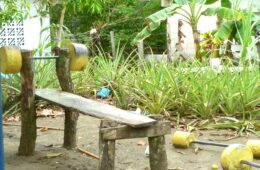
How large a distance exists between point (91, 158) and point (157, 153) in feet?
3.83

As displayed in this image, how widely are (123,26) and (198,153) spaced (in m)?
10.5

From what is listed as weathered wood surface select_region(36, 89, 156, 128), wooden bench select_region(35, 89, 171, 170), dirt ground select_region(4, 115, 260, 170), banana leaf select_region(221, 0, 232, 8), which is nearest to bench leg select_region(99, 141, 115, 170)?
wooden bench select_region(35, 89, 171, 170)

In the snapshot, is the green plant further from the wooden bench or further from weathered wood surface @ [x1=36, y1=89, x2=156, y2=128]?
the wooden bench

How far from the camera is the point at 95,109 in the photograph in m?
3.80

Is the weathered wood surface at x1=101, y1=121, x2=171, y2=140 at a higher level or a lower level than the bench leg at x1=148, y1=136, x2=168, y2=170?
higher

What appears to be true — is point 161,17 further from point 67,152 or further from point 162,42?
point 67,152

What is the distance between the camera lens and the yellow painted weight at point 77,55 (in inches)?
183

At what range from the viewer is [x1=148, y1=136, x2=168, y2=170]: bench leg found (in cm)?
359

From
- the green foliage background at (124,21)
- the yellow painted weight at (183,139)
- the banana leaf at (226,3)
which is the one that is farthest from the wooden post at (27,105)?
the green foliage background at (124,21)

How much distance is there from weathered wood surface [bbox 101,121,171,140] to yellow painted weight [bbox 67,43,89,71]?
4.76ft

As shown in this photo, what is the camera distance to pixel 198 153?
479cm

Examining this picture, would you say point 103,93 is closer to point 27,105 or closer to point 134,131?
point 27,105

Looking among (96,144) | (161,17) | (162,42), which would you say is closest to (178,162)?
(96,144)

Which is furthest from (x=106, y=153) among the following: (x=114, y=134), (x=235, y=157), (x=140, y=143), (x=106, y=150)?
(x=140, y=143)
